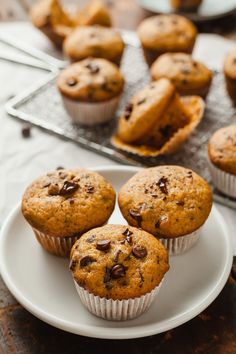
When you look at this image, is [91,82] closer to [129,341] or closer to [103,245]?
[103,245]

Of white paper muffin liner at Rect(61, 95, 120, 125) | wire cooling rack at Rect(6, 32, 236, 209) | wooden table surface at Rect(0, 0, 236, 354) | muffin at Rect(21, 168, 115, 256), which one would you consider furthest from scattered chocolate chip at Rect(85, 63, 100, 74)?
wooden table surface at Rect(0, 0, 236, 354)

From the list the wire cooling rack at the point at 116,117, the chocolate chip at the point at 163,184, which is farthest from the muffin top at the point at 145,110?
the chocolate chip at the point at 163,184

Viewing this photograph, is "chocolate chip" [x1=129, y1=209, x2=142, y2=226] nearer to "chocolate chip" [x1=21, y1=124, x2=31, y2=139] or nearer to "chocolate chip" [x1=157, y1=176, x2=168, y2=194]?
→ "chocolate chip" [x1=157, y1=176, x2=168, y2=194]

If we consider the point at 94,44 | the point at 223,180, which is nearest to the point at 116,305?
the point at 223,180

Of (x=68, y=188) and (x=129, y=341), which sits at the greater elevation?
(x=68, y=188)

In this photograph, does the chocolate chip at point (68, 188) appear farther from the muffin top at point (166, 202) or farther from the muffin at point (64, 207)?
the muffin top at point (166, 202)

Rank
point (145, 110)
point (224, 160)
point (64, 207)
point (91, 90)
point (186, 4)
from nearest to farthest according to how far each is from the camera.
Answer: point (64, 207)
point (224, 160)
point (145, 110)
point (91, 90)
point (186, 4)

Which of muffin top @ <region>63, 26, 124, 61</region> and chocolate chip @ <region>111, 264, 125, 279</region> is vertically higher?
chocolate chip @ <region>111, 264, 125, 279</region>
